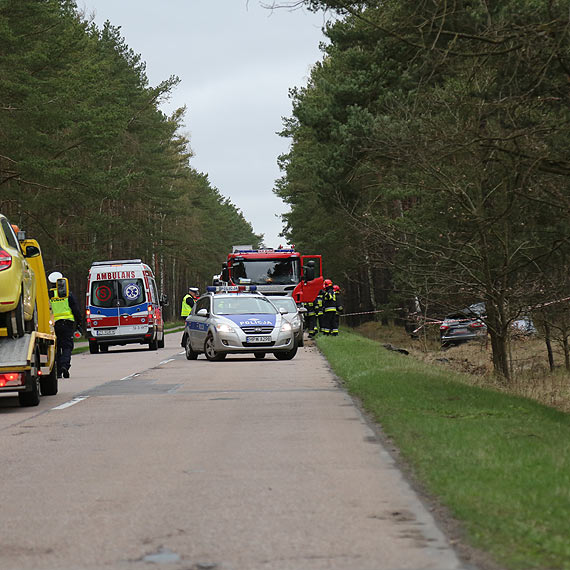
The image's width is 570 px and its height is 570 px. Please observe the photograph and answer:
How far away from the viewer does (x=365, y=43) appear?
21391mm

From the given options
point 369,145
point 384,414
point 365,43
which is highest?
point 365,43

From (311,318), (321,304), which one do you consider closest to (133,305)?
(321,304)

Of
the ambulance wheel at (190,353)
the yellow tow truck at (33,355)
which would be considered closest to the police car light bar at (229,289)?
the ambulance wheel at (190,353)

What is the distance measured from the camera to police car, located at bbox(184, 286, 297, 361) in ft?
86.2

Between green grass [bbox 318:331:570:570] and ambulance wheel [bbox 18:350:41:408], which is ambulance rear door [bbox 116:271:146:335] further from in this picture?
ambulance wheel [bbox 18:350:41:408]

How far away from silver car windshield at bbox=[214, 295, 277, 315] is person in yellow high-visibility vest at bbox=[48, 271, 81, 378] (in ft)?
19.9

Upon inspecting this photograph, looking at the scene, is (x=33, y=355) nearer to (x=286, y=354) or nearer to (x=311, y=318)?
(x=286, y=354)

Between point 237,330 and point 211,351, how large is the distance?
0.96m

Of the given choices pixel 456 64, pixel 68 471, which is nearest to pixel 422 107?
pixel 456 64

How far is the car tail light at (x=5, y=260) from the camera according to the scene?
48.9 feet

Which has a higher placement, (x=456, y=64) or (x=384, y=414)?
(x=456, y=64)

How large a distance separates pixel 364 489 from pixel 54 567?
9.49ft

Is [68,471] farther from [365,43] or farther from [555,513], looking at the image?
[365,43]

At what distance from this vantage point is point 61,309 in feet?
69.5
